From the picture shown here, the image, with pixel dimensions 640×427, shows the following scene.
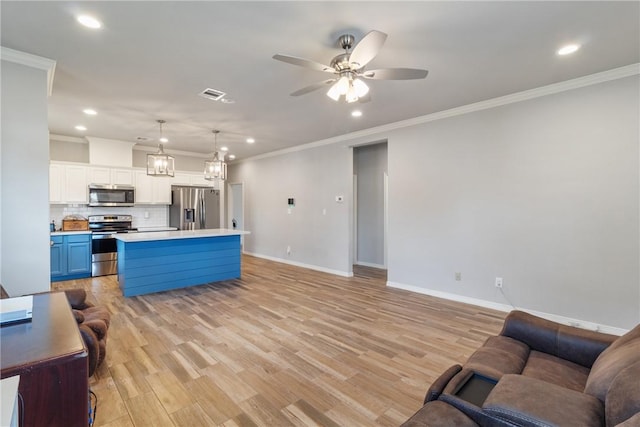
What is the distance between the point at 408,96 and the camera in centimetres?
372

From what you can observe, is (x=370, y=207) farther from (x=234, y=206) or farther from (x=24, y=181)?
(x=24, y=181)

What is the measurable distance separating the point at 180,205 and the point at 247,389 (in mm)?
5566

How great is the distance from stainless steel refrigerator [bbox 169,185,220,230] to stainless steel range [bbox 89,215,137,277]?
1.11m

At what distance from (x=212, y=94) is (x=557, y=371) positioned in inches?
160

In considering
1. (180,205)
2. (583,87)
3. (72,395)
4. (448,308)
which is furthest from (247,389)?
(180,205)

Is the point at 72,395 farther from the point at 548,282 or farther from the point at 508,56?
the point at 548,282

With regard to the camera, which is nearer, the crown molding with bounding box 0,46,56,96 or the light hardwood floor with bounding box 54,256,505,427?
the light hardwood floor with bounding box 54,256,505,427

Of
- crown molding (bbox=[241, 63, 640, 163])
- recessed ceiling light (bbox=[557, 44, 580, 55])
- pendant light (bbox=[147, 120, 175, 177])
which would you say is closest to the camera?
recessed ceiling light (bbox=[557, 44, 580, 55])

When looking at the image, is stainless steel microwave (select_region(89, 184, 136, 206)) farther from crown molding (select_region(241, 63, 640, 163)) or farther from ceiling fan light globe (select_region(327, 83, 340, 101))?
ceiling fan light globe (select_region(327, 83, 340, 101))

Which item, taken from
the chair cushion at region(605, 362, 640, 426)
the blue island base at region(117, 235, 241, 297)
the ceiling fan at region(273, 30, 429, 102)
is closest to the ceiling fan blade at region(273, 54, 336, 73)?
the ceiling fan at region(273, 30, 429, 102)

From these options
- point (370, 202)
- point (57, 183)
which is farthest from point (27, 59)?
point (370, 202)

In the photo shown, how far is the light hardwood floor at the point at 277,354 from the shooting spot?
6.46 ft

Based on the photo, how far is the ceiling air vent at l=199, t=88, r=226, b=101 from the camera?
3.58 m

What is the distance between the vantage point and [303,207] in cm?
667
